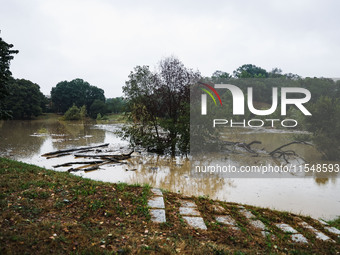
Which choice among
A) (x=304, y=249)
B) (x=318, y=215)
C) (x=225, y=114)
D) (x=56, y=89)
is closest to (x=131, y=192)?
(x=304, y=249)

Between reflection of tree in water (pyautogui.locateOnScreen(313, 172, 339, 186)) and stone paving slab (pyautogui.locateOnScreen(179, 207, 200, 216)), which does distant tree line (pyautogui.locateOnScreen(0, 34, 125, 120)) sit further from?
reflection of tree in water (pyautogui.locateOnScreen(313, 172, 339, 186))

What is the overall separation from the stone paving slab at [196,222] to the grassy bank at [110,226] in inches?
5.0

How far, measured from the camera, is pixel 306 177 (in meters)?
11.3

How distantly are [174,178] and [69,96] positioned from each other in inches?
2113

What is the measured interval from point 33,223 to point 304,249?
484cm

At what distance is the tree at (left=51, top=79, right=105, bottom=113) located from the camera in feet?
190

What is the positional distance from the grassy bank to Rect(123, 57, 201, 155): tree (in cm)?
849

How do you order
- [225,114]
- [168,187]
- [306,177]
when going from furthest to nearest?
[225,114] < [306,177] < [168,187]

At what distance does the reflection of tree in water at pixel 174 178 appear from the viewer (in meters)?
9.32

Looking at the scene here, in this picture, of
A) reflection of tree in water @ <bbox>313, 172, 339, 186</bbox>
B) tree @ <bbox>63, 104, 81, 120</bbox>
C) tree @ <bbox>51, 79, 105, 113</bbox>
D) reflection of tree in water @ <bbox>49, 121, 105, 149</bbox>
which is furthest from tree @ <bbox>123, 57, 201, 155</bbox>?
tree @ <bbox>51, 79, 105, 113</bbox>

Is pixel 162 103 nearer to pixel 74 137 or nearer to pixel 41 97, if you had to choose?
pixel 74 137

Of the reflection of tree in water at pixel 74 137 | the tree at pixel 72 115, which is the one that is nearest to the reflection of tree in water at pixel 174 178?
the reflection of tree in water at pixel 74 137

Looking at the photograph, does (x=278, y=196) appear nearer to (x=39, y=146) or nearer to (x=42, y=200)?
(x=42, y=200)

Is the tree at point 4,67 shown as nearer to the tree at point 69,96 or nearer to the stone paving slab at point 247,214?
the stone paving slab at point 247,214
